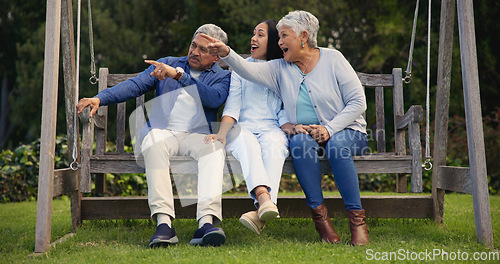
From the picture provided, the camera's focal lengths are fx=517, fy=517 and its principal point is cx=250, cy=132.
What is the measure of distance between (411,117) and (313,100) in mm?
609

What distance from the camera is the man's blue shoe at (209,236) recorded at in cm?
262

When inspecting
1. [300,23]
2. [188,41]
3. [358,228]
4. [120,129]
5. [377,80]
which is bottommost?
[358,228]

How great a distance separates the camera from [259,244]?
9.48 feet

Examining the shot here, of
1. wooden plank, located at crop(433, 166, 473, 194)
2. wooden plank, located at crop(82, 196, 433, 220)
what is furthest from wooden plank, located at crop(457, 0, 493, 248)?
wooden plank, located at crop(82, 196, 433, 220)

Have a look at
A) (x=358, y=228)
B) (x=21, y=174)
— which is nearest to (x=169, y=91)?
(x=358, y=228)

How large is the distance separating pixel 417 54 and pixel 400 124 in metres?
4.64

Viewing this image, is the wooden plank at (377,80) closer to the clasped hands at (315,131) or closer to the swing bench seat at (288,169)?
the swing bench seat at (288,169)

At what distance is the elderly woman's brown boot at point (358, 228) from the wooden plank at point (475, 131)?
622mm

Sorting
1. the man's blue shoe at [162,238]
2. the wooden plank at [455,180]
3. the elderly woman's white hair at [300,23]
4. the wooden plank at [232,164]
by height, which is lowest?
the man's blue shoe at [162,238]

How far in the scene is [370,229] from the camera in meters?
3.36

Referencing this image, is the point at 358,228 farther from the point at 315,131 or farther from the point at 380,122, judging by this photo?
the point at 380,122

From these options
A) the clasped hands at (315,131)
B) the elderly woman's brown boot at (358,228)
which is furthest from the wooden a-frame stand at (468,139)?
the clasped hands at (315,131)

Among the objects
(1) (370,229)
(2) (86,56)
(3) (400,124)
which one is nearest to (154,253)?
(1) (370,229)

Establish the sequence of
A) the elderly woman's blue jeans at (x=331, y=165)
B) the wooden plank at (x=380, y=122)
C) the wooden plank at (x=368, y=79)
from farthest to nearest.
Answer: the wooden plank at (x=368, y=79)
the wooden plank at (x=380, y=122)
the elderly woman's blue jeans at (x=331, y=165)
